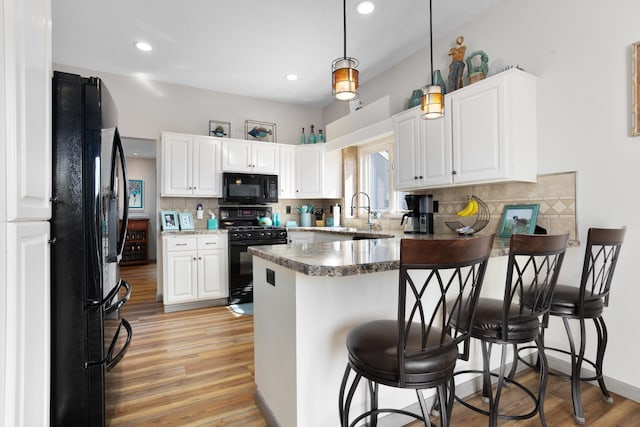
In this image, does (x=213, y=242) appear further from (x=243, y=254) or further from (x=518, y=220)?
(x=518, y=220)

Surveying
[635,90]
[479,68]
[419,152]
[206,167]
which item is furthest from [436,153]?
[206,167]

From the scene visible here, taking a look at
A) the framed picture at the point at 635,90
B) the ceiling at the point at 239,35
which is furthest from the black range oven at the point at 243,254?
the framed picture at the point at 635,90

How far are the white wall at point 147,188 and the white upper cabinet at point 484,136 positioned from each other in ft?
22.3

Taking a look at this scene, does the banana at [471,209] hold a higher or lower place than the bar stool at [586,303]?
higher

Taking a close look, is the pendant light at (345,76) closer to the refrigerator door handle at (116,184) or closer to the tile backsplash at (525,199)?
the refrigerator door handle at (116,184)

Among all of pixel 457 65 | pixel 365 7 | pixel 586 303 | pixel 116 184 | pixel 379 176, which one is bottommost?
pixel 586 303

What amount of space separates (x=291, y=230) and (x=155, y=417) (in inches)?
112

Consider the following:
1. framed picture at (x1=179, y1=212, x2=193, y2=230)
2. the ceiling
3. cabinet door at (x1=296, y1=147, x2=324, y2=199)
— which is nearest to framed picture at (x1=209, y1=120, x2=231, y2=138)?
the ceiling

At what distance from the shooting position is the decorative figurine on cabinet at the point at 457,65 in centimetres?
285

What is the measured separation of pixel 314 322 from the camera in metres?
1.46

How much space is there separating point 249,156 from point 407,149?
2.31 m

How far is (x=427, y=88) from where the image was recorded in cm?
211

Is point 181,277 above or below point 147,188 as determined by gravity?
below

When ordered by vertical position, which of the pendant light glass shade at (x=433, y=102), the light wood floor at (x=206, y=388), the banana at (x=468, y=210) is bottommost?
the light wood floor at (x=206, y=388)
